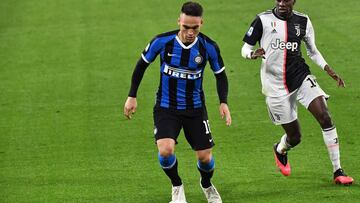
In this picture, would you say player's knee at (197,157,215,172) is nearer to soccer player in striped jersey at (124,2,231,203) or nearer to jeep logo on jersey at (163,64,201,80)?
soccer player in striped jersey at (124,2,231,203)

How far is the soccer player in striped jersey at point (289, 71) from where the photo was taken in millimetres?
11844

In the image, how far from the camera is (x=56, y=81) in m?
19.1

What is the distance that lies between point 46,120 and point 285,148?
5291mm

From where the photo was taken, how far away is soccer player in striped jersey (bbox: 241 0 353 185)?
11.8 metres

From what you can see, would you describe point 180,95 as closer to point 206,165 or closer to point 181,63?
point 181,63

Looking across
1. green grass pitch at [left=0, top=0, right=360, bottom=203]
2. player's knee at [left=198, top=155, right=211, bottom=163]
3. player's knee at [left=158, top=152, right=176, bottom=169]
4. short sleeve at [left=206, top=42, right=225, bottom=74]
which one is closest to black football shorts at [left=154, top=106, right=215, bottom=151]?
player's knee at [left=198, top=155, right=211, bottom=163]

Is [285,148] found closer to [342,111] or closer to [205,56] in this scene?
[205,56]

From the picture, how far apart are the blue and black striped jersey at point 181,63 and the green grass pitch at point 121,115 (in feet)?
4.41

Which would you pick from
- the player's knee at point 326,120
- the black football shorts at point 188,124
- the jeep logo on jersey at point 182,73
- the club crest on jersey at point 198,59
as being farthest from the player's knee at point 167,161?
the player's knee at point 326,120

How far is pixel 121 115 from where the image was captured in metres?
16.5

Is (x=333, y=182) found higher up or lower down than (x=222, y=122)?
higher up

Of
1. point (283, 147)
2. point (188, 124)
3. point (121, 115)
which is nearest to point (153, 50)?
point (188, 124)

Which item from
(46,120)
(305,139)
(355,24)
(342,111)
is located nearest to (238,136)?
(305,139)

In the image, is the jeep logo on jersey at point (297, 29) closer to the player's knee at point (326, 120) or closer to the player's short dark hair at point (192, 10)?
the player's knee at point (326, 120)
